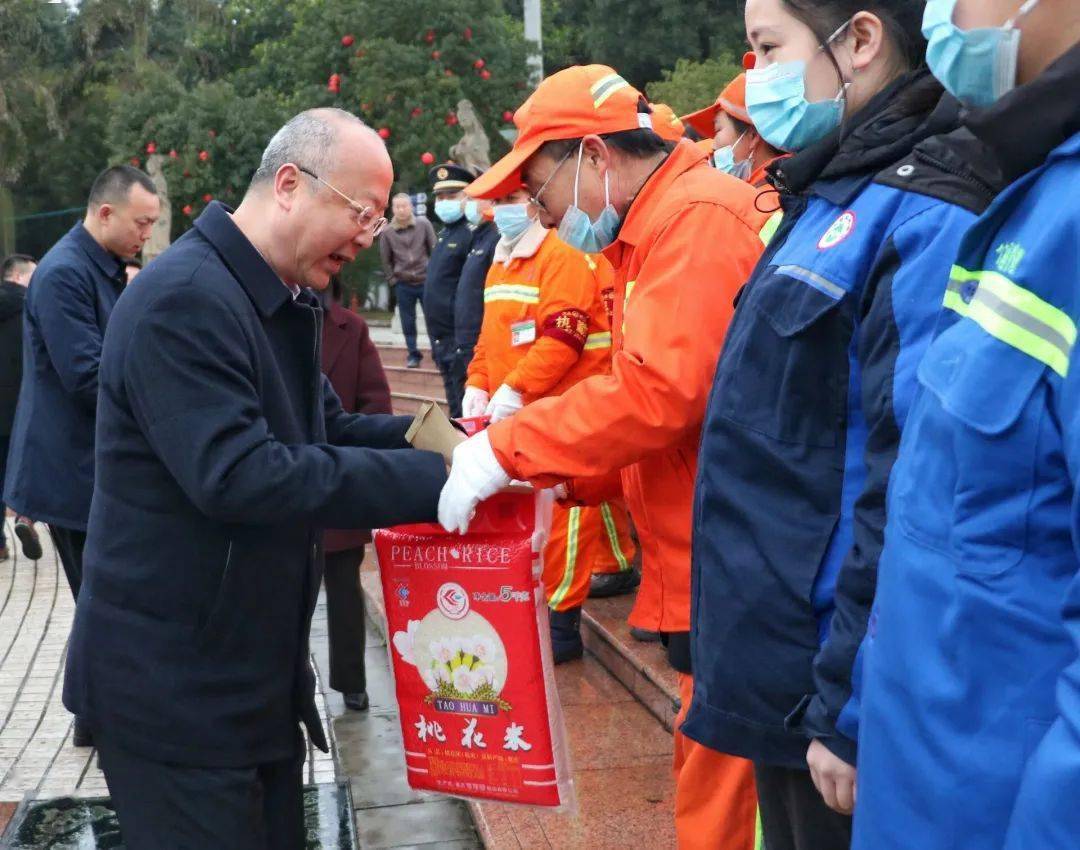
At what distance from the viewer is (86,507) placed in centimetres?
507

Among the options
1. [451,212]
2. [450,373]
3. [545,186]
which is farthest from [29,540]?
[545,186]

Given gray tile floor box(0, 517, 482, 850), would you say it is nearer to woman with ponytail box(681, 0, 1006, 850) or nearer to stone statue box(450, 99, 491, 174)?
woman with ponytail box(681, 0, 1006, 850)

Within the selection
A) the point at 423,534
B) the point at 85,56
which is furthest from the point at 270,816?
the point at 85,56

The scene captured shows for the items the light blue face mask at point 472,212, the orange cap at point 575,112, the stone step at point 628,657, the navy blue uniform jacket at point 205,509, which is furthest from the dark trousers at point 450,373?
the navy blue uniform jacket at point 205,509

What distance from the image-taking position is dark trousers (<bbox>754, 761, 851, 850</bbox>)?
218 cm

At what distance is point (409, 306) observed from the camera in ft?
47.4

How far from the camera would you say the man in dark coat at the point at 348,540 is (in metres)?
5.41

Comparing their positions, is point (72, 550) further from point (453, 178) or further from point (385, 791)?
point (453, 178)

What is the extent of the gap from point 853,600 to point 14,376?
26.4 ft

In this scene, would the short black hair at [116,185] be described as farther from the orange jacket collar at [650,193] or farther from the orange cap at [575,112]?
the orange jacket collar at [650,193]

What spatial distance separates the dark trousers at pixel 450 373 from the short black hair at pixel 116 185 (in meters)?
3.64

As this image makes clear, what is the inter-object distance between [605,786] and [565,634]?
1401mm

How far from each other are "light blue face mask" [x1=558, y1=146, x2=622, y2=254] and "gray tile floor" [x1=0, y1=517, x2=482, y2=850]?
6.96ft

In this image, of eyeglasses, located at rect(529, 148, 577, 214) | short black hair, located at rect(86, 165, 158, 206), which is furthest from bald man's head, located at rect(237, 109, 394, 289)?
short black hair, located at rect(86, 165, 158, 206)
